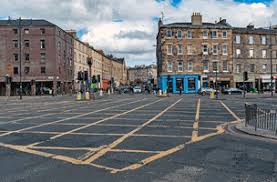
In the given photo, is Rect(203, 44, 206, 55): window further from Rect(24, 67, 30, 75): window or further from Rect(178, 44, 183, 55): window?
Rect(24, 67, 30, 75): window

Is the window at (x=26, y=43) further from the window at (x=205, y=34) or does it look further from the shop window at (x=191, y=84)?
the window at (x=205, y=34)

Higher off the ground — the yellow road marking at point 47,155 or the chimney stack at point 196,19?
the chimney stack at point 196,19

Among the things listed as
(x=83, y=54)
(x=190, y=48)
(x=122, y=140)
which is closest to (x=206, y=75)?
(x=190, y=48)

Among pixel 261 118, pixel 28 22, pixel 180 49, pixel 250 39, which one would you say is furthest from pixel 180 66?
pixel 261 118

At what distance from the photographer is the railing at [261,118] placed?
1039 centimetres

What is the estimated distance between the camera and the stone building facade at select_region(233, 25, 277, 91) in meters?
57.4

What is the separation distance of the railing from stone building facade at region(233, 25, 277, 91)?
158 ft

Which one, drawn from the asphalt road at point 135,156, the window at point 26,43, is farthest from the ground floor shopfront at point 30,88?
the asphalt road at point 135,156

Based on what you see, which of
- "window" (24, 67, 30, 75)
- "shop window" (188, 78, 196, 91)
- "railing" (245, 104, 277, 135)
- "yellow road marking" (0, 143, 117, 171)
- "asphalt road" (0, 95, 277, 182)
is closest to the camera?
"asphalt road" (0, 95, 277, 182)

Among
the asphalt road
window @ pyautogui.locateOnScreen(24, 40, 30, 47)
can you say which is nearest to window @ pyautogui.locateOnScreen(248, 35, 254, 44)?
window @ pyautogui.locateOnScreen(24, 40, 30, 47)

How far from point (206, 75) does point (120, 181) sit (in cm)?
5305

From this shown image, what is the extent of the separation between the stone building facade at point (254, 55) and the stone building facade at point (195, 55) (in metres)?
1.83

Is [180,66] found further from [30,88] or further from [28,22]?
[28,22]

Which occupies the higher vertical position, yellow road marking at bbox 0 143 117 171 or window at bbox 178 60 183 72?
window at bbox 178 60 183 72
